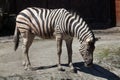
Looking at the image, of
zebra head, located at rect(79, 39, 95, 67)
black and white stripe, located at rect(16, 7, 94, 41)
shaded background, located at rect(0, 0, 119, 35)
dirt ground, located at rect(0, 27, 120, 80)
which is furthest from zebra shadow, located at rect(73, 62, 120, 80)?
shaded background, located at rect(0, 0, 119, 35)

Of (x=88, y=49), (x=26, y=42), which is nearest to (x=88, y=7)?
(x=26, y=42)

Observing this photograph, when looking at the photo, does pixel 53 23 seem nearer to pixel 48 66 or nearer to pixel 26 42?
pixel 26 42

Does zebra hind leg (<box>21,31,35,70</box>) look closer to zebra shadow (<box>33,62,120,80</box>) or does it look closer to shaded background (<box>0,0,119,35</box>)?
zebra shadow (<box>33,62,120,80</box>)

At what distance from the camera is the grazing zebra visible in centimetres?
830

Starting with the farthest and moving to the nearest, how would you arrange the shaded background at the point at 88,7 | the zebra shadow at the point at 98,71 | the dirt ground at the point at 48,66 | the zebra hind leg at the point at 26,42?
1. the shaded background at the point at 88,7
2. the zebra shadow at the point at 98,71
3. the zebra hind leg at the point at 26,42
4. the dirt ground at the point at 48,66

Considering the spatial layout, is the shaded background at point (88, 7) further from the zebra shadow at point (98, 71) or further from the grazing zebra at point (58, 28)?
the grazing zebra at point (58, 28)

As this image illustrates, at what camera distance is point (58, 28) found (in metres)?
8.59

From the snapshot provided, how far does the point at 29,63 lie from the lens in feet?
29.7

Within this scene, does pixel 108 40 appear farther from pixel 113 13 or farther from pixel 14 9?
pixel 14 9

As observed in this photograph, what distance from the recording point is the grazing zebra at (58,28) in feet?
27.2

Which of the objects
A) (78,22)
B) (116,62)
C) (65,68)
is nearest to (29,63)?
(65,68)

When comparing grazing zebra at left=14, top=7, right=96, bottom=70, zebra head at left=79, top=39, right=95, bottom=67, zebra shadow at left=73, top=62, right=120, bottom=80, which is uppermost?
grazing zebra at left=14, top=7, right=96, bottom=70

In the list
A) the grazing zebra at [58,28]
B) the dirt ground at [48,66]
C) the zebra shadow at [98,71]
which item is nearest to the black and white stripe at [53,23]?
the grazing zebra at [58,28]

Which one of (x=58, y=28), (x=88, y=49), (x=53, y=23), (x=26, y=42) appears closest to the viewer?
(x=88, y=49)
